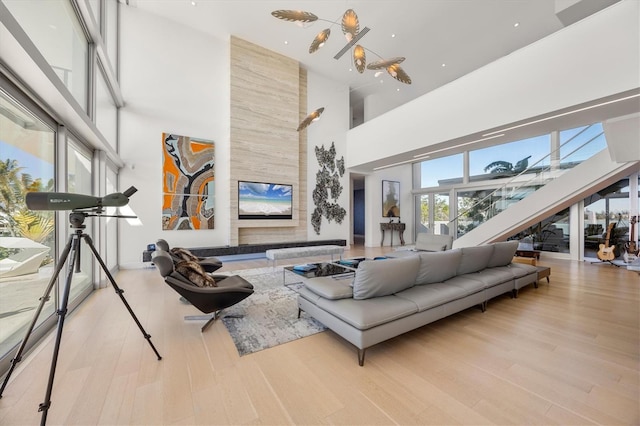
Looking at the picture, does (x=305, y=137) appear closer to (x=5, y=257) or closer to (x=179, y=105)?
(x=179, y=105)

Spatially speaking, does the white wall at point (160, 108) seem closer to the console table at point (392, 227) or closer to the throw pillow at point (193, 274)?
the throw pillow at point (193, 274)

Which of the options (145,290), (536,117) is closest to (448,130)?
(536,117)

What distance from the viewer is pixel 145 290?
3900mm

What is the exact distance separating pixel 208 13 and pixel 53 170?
5045mm

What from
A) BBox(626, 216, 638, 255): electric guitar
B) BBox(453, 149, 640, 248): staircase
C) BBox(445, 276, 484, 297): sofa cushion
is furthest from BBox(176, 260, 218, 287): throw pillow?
BBox(626, 216, 638, 255): electric guitar

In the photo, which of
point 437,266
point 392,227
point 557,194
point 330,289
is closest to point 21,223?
point 330,289

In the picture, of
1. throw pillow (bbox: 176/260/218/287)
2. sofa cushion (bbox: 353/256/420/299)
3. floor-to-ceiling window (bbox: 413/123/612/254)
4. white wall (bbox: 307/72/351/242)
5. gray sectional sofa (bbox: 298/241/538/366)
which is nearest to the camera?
gray sectional sofa (bbox: 298/241/538/366)

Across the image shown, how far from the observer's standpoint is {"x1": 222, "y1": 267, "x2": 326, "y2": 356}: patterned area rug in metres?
2.36

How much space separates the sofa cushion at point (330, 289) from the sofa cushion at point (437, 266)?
2.76 feet

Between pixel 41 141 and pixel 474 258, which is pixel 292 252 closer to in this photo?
pixel 474 258

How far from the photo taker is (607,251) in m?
5.82

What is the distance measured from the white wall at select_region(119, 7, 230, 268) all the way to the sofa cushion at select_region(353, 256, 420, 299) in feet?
16.9

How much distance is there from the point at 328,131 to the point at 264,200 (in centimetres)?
329

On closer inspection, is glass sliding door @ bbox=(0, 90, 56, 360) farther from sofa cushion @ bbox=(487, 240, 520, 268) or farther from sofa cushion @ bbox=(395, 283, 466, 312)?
sofa cushion @ bbox=(487, 240, 520, 268)
